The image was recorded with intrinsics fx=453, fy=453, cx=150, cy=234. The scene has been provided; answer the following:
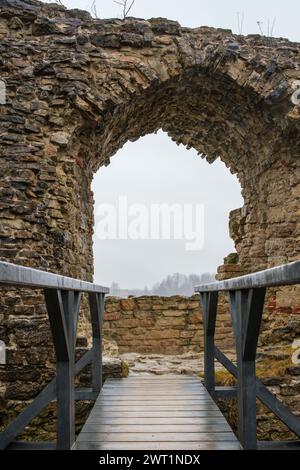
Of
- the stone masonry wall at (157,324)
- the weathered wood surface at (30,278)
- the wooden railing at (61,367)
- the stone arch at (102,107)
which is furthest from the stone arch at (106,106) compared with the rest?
the weathered wood surface at (30,278)

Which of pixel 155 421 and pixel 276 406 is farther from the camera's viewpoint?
pixel 155 421

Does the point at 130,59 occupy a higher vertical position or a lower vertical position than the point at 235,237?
higher

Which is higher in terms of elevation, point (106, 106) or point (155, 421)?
point (106, 106)

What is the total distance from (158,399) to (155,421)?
28.1 inches

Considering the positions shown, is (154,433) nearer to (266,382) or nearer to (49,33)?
(266,382)

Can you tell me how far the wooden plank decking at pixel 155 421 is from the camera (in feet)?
8.86

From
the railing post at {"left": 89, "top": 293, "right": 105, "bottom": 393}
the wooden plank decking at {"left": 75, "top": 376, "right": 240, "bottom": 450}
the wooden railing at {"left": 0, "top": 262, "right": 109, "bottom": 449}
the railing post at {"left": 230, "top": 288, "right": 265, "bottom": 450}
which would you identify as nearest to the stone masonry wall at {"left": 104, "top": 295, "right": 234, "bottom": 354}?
the wooden plank decking at {"left": 75, "top": 376, "right": 240, "bottom": 450}

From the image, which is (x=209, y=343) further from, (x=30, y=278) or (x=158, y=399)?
(x=30, y=278)

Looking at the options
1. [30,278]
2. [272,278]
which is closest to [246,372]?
[272,278]

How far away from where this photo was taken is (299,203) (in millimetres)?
6441

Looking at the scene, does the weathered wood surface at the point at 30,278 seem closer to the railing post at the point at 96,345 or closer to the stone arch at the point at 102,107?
the railing post at the point at 96,345

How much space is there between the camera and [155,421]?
3154 mm

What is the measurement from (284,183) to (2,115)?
396 centimetres

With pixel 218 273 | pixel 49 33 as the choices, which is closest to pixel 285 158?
pixel 218 273
